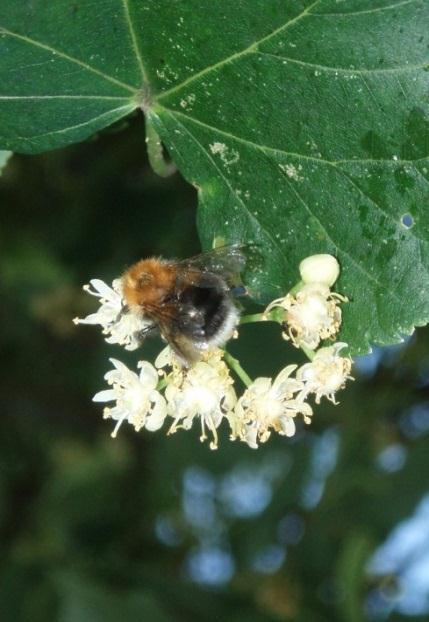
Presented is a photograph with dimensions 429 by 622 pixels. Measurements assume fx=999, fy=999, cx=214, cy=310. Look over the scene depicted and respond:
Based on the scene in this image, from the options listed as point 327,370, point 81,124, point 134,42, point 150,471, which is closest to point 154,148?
point 81,124

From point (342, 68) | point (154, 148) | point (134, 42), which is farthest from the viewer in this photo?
point (154, 148)

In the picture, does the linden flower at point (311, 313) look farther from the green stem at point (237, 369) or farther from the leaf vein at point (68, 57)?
the leaf vein at point (68, 57)

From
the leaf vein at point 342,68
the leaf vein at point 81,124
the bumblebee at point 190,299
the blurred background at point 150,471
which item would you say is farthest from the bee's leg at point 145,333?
the blurred background at point 150,471

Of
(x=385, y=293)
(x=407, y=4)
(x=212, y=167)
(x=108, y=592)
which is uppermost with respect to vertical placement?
(x=108, y=592)

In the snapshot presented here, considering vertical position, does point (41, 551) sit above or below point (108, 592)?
above

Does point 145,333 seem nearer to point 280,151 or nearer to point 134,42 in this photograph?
point 280,151

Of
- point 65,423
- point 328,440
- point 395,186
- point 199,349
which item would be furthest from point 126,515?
point 395,186

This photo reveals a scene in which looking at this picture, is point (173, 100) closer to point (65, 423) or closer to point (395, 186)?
point (395, 186)

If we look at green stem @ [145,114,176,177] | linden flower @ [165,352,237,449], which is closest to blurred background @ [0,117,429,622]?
green stem @ [145,114,176,177]
